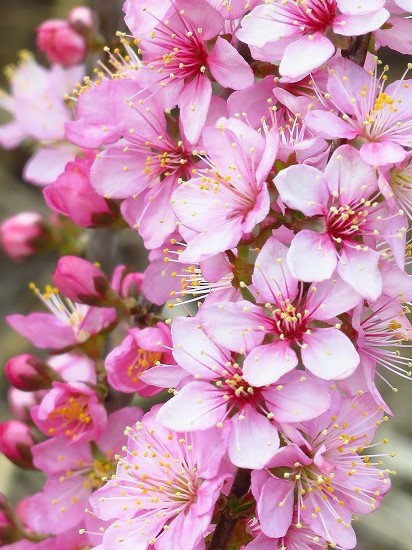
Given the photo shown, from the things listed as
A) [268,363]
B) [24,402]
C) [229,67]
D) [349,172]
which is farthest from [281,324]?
[24,402]

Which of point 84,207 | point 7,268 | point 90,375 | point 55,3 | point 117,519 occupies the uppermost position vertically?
point 84,207

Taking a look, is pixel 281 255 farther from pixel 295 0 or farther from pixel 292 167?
pixel 295 0

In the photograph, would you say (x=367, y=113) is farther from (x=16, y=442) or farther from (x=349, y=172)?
(x=16, y=442)

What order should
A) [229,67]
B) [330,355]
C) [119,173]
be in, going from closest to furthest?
[330,355], [229,67], [119,173]

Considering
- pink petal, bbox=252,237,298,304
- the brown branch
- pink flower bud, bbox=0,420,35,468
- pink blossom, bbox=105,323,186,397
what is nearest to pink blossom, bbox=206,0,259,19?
pink petal, bbox=252,237,298,304

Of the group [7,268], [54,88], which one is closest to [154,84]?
[54,88]

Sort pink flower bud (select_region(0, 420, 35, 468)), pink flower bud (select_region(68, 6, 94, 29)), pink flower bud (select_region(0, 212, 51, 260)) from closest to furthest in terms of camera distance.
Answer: pink flower bud (select_region(0, 420, 35, 468)), pink flower bud (select_region(68, 6, 94, 29)), pink flower bud (select_region(0, 212, 51, 260))

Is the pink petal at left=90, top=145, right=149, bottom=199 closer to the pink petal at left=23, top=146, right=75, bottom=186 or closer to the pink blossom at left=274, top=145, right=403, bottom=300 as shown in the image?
the pink blossom at left=274, top=145, right=403, bottom=300
